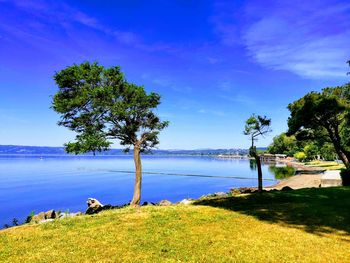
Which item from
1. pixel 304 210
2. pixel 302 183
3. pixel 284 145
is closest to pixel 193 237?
pixel 304 210

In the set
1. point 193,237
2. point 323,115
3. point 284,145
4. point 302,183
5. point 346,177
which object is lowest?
point 302,183

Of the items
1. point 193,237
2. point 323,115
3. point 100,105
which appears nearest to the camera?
point 193,237

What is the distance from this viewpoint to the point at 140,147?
2762cm

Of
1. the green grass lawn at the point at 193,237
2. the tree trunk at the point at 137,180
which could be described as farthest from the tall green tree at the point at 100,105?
the green grass lawn at the point at 193,237

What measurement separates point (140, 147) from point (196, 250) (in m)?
17.8

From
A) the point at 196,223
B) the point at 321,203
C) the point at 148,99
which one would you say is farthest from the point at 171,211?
the point at 148,99

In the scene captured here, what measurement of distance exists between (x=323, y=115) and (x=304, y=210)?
24.9m

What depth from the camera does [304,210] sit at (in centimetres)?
1736

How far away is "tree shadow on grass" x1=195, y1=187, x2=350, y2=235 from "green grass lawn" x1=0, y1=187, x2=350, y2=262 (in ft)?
0.14

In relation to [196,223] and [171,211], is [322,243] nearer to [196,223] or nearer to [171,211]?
[196,223]

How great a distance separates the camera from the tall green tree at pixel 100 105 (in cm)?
2422

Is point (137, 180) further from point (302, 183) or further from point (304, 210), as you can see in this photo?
point (302, 183)

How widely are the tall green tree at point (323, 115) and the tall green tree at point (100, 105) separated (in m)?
21.3

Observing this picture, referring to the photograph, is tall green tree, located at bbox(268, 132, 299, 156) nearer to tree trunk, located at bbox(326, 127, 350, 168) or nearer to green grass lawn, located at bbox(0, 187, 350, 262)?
tree trunk, located at bbox(326, 127, 350, 168)
